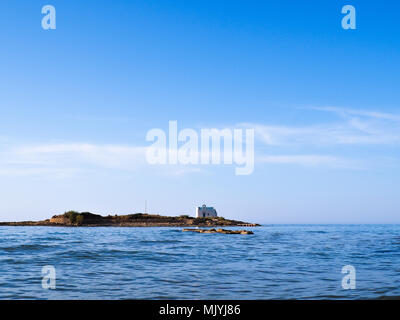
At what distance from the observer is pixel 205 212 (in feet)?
497

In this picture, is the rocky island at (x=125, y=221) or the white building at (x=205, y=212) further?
the white building at (x=205, y=212)

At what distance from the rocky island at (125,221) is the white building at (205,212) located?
2190mm

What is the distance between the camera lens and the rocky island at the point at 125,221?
434ft

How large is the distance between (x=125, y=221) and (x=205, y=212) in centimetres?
3260

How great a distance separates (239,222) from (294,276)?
482 feet

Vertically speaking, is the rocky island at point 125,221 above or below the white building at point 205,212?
below

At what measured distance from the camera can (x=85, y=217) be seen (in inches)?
5276

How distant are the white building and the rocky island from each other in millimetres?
2190

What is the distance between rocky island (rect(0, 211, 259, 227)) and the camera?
132 m

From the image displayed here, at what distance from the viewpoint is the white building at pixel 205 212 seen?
491 feet
